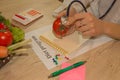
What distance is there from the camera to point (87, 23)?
0.91m

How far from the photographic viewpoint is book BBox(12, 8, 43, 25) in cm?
108

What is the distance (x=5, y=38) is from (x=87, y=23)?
369 mm

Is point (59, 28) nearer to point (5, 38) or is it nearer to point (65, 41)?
point (65, 41)

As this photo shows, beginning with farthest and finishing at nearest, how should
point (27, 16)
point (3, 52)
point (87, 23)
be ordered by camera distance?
1. point (27, 16)
2. point (87, 23)
3. point (3, 52)

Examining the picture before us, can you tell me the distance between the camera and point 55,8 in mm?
1209

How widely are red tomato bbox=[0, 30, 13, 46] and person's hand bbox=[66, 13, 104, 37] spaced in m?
0.27

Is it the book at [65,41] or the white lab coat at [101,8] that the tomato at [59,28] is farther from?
the white lab coat at [101,8]

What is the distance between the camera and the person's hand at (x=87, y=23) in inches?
35.5

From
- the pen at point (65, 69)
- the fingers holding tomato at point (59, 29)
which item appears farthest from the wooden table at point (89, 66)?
the fingers holding tomato at point (59, 29)

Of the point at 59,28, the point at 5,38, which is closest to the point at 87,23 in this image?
the point at 59,28

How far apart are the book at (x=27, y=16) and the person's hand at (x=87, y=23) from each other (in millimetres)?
257

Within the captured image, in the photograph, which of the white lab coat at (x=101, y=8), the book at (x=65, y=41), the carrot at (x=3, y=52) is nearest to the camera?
the carrot at (x=3, y=52)

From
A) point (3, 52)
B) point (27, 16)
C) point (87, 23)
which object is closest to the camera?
point (3, 52)

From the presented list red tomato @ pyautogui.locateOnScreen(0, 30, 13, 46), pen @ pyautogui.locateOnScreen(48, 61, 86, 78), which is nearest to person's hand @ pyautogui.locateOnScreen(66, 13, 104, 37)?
pen @ pyautogui.locateOnScreen(48, 61, 86, 78)
